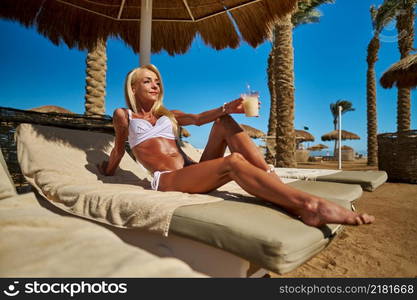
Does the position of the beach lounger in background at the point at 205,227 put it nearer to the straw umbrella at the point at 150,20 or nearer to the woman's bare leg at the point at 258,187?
the woman's bare leg at the point at 258,187

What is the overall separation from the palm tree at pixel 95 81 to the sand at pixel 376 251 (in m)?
5.77

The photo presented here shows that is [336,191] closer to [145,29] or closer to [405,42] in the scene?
[145,29]

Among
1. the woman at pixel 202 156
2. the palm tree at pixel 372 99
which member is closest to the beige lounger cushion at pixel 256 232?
the woman at pixel 202 156

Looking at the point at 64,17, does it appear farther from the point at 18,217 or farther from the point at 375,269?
the point at 375,269

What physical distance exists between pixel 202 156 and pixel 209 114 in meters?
0.41

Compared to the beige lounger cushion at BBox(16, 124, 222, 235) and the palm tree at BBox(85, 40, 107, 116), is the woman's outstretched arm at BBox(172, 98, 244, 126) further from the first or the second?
the palm tree at BBox(85, 40, 107, 116)

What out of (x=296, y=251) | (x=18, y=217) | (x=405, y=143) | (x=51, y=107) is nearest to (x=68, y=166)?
(x=18, y=217)

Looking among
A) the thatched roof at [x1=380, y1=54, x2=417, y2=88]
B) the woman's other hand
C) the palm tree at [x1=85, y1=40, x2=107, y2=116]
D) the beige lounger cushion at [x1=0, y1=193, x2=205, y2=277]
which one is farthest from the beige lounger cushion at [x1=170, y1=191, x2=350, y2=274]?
the thatched roof at [x1=380, y1=54, x2=417, y2=88]

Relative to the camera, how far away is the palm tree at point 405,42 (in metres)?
10.2

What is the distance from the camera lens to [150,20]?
3.79 meters

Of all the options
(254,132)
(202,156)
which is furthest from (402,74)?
(254,132)

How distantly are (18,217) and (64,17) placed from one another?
12.3ft

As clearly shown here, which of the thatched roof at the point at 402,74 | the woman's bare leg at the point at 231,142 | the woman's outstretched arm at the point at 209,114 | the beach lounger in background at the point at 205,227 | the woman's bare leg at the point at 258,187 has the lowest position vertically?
the beach lounger in background at the point at 205,227

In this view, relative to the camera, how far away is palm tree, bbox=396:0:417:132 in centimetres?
1022
